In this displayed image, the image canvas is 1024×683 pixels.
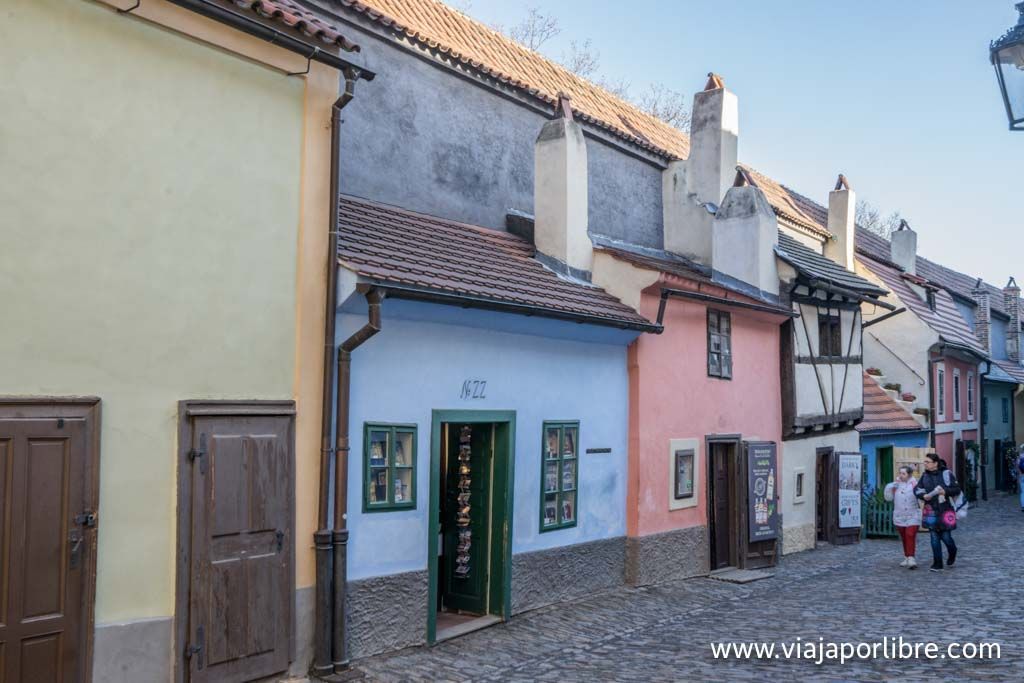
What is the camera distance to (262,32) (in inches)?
303

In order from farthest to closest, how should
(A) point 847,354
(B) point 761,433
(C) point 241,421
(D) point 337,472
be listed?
(A) point 847,354, (B) point 761,433, (D) point 337,472, (C) point 241,421

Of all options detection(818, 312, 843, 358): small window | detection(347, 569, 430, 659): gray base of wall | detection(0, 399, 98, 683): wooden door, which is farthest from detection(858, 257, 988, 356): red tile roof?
detection(0, 399, 98, 683): wooden door

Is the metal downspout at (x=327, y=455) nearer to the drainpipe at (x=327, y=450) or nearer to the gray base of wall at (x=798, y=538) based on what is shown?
the drainpipe at (x=327, y=450)

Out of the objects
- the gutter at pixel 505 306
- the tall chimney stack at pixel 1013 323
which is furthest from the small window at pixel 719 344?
→ the tall chimney stack at pixel 1013 323

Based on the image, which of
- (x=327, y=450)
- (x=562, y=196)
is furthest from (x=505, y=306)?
(x=562, y=196)

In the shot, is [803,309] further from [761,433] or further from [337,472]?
[337,472]

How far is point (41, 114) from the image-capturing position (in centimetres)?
637

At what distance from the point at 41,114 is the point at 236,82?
1.69 metres

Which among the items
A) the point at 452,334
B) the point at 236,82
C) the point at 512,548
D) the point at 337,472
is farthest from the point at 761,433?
the point at 236,82

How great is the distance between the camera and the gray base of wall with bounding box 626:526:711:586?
1263 cm

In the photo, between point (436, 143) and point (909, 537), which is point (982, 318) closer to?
point (909, 537)

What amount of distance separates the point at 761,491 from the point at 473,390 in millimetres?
7100

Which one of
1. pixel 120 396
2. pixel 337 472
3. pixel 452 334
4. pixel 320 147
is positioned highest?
pixel 320 147

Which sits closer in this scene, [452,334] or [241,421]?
[241,421]
